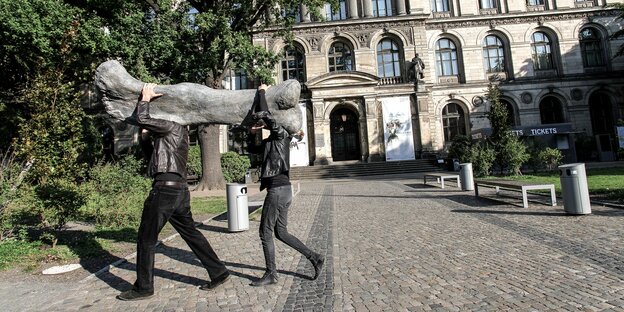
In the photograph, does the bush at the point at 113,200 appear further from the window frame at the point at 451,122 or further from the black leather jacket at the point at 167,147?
the window frame at the point at 451,122

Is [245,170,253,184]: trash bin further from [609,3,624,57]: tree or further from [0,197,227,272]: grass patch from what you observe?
[609,3,624,57]: tree

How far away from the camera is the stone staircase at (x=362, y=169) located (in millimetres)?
26734

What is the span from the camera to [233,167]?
982 inches

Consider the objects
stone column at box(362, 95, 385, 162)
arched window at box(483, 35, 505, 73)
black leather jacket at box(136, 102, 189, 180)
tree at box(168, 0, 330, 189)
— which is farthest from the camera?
arched window at box(483, 35, 505, 73)

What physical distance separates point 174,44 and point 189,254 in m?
12.6

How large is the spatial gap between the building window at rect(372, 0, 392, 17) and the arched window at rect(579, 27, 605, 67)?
18260 millimetres

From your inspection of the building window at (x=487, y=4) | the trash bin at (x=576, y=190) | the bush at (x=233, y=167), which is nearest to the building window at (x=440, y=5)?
the building window at (x=487, y=4)

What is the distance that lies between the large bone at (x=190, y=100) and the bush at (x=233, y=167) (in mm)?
20763

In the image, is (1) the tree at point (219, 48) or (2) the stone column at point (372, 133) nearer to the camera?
(1) the tree at point (219, 48)

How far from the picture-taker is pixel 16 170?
23.8 feet

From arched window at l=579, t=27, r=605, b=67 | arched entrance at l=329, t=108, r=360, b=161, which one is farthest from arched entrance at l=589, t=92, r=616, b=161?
arched entrance at l=329, t=108, r=360, b=161

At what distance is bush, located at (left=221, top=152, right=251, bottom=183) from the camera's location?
24641mm

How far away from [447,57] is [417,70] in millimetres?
5886

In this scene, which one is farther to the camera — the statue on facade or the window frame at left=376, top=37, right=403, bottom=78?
the window frame at left=376, top=37, right=403, bottom=78
